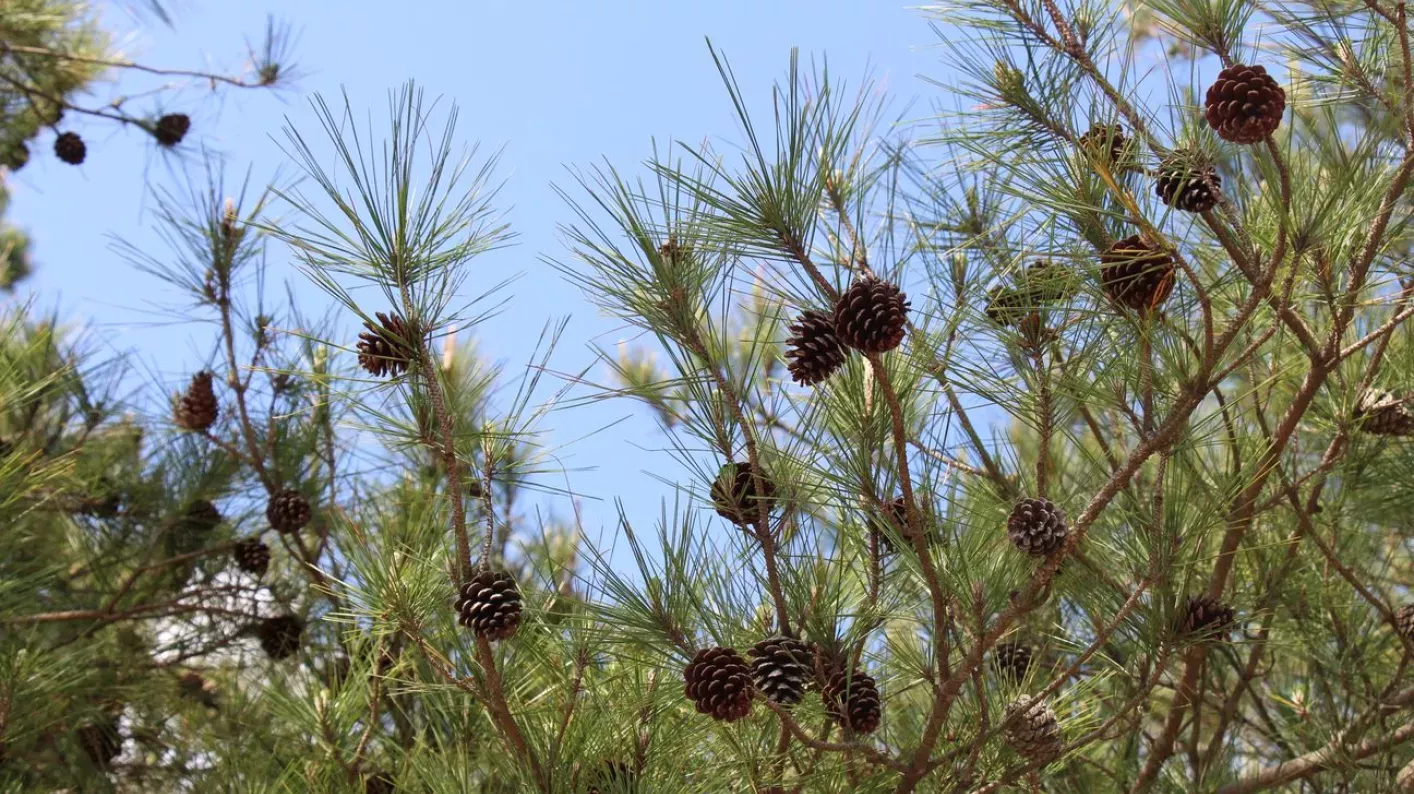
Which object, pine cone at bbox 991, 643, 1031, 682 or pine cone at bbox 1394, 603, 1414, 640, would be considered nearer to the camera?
pine cone at bbox 991, 643, 1031, 682

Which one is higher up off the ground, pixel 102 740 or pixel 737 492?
pixel 102 740

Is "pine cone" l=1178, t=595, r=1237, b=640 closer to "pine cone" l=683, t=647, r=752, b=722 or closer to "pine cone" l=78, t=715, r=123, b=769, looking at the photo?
"pine cone" l=683, t=647, r=752, b=722

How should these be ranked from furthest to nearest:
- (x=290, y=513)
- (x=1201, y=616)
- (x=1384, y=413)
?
(x=290, y=513)
(x=1384, y=413)
(x=1201, y=616)

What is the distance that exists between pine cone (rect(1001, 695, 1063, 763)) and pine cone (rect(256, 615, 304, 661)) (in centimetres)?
112

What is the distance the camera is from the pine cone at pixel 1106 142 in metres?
0.93

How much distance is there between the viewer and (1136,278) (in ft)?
3.15

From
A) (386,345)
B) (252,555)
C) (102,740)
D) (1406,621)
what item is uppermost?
(252,555)

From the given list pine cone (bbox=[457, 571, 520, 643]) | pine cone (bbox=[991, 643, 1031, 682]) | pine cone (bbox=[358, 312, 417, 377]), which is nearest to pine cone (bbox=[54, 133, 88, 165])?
pine cone (bbox=[358, 312, 417, 377])

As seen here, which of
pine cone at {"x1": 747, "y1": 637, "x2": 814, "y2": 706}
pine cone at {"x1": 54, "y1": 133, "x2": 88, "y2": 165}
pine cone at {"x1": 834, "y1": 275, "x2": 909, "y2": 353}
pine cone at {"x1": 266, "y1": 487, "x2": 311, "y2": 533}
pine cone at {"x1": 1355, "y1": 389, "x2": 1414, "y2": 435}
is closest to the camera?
pine cone at {"x1": 834, "y1": 275, "x2": 909, "y2": 353}

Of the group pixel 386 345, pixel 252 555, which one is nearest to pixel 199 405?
pixel 252 555

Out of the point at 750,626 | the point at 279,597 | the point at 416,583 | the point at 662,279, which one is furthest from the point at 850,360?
the point at 279,597

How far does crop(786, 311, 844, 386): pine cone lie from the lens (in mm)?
895

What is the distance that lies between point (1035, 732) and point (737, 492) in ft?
0.97

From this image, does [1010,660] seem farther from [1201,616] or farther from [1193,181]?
[1193,181]
